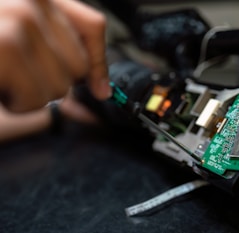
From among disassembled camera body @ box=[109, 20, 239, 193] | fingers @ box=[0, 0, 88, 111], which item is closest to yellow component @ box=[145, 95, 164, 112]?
disassembled camera body @ box=[109, 20, 239, 193]

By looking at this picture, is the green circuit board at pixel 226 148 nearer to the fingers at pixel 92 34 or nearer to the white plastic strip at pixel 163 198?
the white plastic strip at pixel 163 198

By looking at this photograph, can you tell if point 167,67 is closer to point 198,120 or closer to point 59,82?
point 198,120

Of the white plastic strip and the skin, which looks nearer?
the skin

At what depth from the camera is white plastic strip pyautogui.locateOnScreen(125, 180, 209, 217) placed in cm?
49

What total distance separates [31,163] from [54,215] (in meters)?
0.21

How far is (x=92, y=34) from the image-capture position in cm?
38

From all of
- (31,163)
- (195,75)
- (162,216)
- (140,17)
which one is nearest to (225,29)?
(195,75)

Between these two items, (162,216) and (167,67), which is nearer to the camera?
(162,216)

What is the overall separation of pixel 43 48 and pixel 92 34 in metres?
0.08

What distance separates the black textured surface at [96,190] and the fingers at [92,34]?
195 millimetres

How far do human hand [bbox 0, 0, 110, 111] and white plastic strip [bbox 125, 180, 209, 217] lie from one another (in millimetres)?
214

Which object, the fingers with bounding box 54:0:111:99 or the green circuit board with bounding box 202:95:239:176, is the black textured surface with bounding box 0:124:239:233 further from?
the fingers with bounding box 54:0:111:99

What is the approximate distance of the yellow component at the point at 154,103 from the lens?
1.87 feet

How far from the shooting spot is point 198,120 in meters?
0.50
